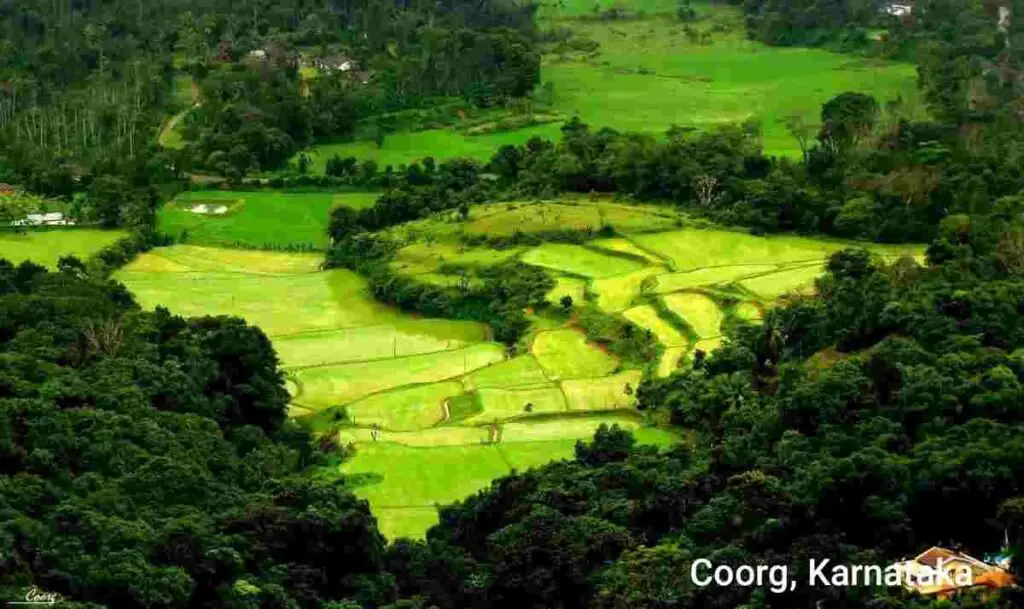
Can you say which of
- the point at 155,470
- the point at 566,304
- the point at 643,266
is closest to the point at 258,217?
the point at 643,266

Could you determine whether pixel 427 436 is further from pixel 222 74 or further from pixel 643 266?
pixel 222 74

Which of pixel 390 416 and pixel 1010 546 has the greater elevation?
pixel 1010 546

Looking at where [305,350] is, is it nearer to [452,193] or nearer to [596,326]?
[596,326]

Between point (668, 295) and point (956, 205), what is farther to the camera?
point (956, 205)

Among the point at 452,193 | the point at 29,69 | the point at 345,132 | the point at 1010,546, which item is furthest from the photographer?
the point at 29,69

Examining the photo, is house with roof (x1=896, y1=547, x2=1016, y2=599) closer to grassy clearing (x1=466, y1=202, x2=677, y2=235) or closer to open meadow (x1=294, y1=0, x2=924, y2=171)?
grassy clearing (x1=466, y1=202, x2=677, y2=235)

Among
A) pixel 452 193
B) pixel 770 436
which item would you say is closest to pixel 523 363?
pixel 770 436

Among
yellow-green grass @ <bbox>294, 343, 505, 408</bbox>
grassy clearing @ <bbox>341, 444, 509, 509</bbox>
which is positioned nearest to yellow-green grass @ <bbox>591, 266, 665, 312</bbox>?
yellow-green grass @ <bbox>294, 343, 505, 408</bbox>
